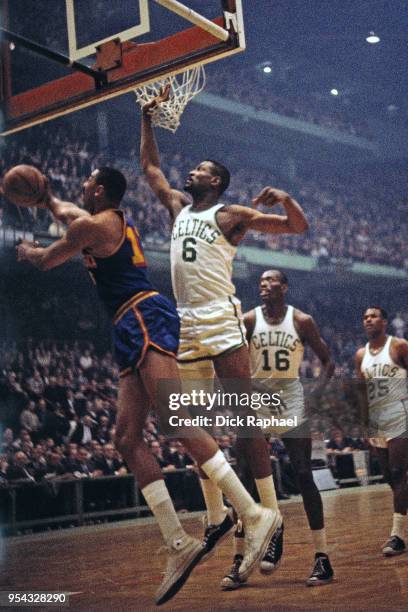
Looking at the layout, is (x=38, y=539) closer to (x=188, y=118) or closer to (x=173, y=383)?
(x=173, y=383)

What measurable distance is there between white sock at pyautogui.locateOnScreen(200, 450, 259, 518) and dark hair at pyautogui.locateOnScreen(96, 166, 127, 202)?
52.0 inches

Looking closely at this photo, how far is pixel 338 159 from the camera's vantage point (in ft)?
82.1

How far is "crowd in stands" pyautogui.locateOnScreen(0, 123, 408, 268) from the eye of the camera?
568 inches

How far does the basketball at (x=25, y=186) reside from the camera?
3.94 m

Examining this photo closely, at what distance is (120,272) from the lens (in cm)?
380

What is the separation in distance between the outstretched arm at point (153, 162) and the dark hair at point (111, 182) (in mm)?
646

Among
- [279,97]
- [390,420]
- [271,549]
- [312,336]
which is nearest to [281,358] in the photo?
[312,336]

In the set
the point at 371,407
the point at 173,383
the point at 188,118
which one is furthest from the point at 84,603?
the point at 188,118

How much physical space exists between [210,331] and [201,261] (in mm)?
382

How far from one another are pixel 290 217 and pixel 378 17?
23.3 metres

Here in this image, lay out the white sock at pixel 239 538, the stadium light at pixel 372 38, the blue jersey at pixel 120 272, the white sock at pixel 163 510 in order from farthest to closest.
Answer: the stadium light at pixel 372 38
the white sock at pixel 239 538
the blue jersey at pixel 120 272
the white sock at pixel 163 510

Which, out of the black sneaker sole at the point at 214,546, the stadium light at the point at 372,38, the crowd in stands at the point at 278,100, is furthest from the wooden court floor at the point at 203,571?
the stadium light at the point at 372,38

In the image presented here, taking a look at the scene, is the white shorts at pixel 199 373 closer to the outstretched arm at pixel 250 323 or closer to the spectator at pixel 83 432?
the outstretched arm at pixel 250 323

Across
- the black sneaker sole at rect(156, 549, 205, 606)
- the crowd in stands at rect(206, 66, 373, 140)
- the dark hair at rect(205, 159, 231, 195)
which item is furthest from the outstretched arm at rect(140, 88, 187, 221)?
the crowd in stands at rect(206, 66, 373, 140)
